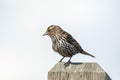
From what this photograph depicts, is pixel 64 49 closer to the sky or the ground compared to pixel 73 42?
closer to the ground

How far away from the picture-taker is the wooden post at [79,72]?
394 centimetres

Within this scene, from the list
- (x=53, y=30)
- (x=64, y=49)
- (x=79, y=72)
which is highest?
(x=53, y=30)

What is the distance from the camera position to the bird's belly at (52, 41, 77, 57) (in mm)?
8047

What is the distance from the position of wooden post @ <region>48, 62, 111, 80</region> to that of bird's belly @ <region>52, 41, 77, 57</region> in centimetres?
375

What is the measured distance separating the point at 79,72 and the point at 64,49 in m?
4.53

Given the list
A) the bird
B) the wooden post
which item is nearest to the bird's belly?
the bird

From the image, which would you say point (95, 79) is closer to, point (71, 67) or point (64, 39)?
point (71, 67)

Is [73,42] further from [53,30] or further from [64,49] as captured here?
[53,30]

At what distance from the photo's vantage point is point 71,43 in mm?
9125

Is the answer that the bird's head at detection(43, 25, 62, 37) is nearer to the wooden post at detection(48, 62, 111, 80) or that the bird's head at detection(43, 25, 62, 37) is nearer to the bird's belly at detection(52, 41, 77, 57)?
the bird's belly at detection(52, 41, 77, 57)

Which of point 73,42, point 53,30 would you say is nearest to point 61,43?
point 73,42

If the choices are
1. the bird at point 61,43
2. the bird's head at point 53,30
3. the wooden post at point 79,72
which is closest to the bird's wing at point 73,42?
the bird at point 61,43

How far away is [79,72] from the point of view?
13.2 ft

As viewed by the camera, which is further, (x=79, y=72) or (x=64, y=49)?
(x=64, y=49)
